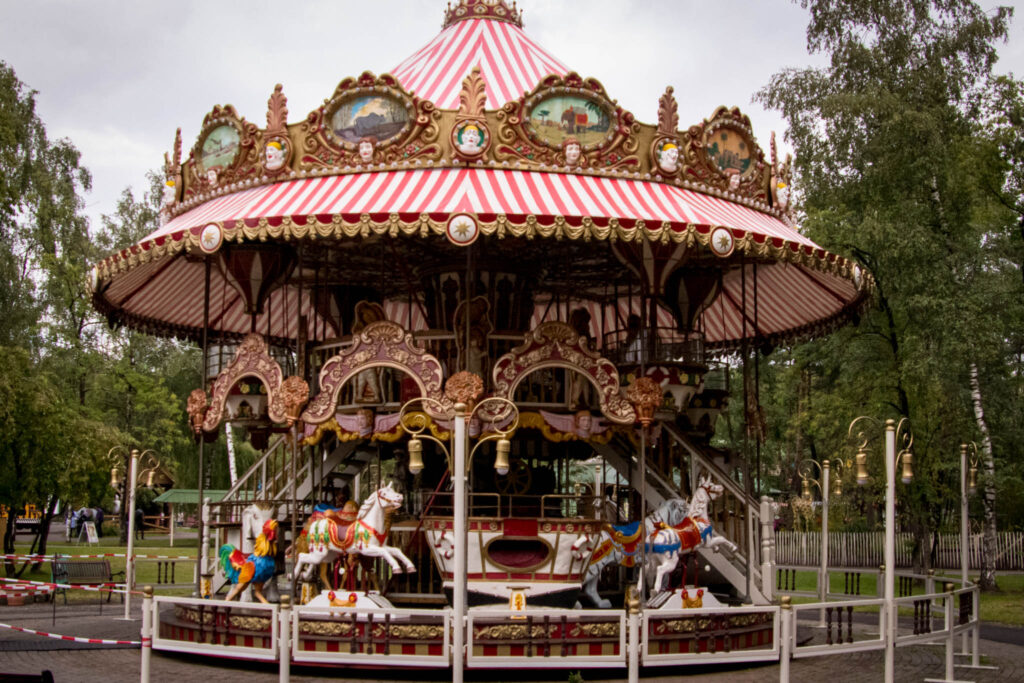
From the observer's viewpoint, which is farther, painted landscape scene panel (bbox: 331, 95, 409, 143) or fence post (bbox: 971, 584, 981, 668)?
painted landscape scene panel (bbox: 331, 95, 409, 143)

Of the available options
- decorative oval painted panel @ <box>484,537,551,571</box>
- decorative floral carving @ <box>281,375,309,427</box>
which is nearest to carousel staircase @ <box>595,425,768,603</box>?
decorative oval painted panel @ <box>484,537,551,571</box>

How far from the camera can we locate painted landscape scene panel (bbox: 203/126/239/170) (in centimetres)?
1861

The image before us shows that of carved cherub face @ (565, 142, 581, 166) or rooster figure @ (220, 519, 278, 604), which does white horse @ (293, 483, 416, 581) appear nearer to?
rooster figure @ (220, 519, 278, 604)

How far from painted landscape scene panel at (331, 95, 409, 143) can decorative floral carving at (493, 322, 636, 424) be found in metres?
3.64

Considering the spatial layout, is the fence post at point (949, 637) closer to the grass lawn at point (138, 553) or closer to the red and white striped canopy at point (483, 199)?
the red and white striped canopy at point (483, 199)

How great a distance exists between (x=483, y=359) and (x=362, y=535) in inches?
139

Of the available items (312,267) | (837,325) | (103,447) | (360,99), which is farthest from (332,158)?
(103,447)

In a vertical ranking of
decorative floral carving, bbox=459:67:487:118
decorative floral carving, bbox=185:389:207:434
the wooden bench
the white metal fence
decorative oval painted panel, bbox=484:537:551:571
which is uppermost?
decorative floral carving, bbox=459:67:487:118

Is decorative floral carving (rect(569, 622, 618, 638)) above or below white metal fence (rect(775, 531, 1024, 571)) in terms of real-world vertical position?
above

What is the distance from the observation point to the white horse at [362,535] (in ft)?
52.0

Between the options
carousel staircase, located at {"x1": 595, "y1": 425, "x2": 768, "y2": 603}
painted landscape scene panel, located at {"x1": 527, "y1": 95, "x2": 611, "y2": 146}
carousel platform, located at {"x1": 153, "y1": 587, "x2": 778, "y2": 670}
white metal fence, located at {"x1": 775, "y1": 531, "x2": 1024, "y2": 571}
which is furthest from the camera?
white metal fence, located at {"x1": 775, "y1": 531, "x2": 1024, "y2": 571}

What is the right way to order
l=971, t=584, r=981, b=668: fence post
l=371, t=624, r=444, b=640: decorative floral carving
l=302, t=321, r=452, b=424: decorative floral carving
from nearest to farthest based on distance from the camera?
1. l=371, t=624, r=444, b=640: decorative floral carving
2. l=971, t=584, r=981, b=668: fence post
3. l=302, t=321, r=452, b=424: decorative floral carving

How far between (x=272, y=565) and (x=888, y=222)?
1892 centimetres

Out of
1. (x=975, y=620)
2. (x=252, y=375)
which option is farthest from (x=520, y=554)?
(x=975, y=620)
